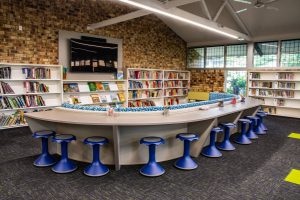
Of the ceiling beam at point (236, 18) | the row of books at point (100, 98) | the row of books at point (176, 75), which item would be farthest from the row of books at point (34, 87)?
the ceiling beam at point (236, 18)

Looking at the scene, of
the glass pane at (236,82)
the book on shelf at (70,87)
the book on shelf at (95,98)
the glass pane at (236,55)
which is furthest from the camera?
the glass pane at (236,82)

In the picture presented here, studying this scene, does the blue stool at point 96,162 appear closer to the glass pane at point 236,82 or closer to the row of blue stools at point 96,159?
the row of blue stools at point 96,159

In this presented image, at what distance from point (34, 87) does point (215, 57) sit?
7.47 metres

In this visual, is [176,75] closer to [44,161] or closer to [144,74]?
[144,74]

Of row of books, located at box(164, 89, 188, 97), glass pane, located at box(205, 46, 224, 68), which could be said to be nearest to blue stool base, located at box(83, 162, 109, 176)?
row of books, located at box(164, 89, 188, 97)

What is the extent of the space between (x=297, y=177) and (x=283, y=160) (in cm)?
70

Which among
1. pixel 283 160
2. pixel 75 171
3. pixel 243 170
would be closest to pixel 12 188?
pixel 75 171

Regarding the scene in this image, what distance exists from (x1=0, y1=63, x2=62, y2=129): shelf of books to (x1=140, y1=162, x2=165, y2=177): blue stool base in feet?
13.2

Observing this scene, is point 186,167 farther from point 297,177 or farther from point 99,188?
point 297,177

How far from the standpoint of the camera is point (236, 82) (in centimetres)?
988

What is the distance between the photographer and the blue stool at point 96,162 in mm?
3288

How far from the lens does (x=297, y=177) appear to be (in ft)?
11.2

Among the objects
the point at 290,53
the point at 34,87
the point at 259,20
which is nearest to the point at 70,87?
the point at 34,87

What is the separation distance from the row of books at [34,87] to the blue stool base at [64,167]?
3.22 metres
